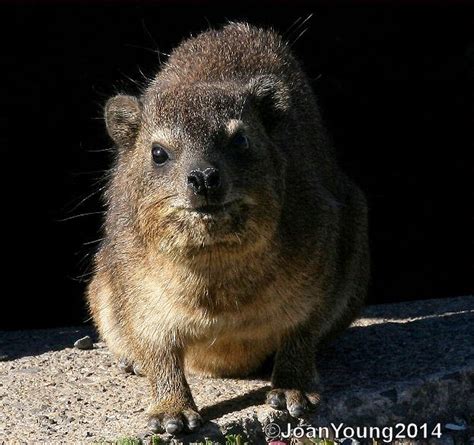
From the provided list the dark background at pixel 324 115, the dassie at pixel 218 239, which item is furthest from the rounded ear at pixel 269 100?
the dark background at pixel 324 115

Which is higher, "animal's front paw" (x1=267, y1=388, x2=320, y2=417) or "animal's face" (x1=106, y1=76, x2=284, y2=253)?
"animal's face" (x1=106, y1=76, x2=284, y2=253)

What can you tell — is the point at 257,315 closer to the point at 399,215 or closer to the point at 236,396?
the point at 236,396

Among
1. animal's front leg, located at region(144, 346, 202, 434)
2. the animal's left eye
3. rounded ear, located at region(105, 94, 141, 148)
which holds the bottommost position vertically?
animal's front leg, located at region(144, 346, 202, 434)

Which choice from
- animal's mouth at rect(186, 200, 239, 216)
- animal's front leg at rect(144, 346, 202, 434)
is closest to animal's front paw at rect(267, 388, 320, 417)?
animal's front leg at rect(144, 346, 202, 434)

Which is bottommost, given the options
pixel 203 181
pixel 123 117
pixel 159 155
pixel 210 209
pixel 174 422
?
pixel 174 422

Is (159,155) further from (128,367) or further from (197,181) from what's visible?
(128,367)

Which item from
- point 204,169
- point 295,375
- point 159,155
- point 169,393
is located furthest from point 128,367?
point 204,169

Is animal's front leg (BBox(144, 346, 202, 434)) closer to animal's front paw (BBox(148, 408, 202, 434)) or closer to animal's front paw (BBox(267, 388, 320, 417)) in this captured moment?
animal's front paw (BBox(148, 408, 202, 434))
